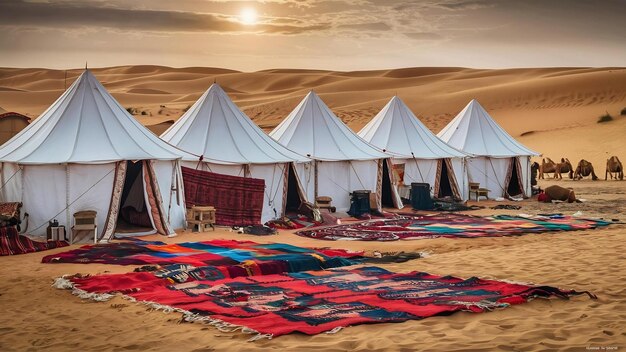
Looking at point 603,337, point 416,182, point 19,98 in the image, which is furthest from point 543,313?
point 19,98

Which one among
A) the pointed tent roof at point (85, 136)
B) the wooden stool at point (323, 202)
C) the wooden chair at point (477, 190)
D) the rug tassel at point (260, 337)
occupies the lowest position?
the rug tassel at point (260, 337)

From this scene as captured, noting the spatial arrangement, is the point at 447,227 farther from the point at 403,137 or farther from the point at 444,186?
the point at 444,186

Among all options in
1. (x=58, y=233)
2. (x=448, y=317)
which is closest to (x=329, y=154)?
(x=58, y=233)

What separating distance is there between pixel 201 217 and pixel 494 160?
1335 cm

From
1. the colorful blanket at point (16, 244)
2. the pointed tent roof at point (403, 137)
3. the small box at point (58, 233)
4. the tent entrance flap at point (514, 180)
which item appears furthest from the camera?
the tent entrance flap at point (514, 180)

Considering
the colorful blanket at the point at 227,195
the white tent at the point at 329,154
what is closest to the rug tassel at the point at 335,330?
the colorful blanket at the point at 227,195

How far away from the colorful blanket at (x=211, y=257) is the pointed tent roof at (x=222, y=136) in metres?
4.98

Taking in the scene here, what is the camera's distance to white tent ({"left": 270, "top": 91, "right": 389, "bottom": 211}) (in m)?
21.6

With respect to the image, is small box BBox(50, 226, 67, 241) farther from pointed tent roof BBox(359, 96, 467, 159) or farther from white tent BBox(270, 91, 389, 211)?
pointed tent roof BBox(359, 96, 467, 159)

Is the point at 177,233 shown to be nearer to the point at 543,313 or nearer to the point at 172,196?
the point at 172,196

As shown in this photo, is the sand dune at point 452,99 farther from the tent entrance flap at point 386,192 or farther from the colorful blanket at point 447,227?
the colorful blanket at point 447,227

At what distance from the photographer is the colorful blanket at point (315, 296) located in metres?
8.01

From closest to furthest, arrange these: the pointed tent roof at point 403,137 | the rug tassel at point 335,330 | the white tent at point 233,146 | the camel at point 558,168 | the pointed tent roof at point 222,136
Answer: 1. the rug tassel at point 335,330
2. the white tent at point 233,146
3. the pointed tent roof at point 222,136
4. the pointed tent roof at point 403,137
5. the camel at point 558,168

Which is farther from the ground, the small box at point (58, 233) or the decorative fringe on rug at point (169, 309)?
the small box at point (58, 233)
